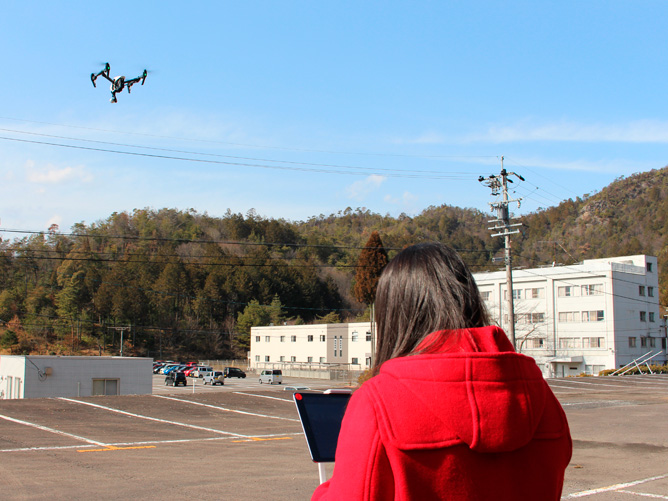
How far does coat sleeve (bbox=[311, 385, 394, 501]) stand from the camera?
128cm

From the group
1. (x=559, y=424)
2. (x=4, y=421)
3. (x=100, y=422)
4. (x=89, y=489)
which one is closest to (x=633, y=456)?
(x=89, y=489)

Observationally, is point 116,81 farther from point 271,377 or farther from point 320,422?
point 271,377

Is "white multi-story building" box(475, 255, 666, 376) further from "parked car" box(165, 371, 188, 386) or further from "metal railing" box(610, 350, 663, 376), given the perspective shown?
"parked car" box(165, 371, 188, 386)

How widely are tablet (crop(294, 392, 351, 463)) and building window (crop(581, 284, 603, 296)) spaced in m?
65.9

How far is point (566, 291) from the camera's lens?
6450 centimetres

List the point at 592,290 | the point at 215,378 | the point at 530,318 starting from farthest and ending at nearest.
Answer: the point at 530,318, the point at 592,290, the point at 215,378

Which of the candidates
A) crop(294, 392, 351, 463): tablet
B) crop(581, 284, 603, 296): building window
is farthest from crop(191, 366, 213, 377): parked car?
crop(294, 392, 351, 463): tablet

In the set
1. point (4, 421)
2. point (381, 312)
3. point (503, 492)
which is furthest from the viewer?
point (4, 421)

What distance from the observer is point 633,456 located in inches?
442

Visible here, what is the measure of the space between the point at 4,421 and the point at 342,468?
663 inches

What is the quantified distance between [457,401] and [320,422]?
99cm

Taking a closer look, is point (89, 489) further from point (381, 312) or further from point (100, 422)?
point (100, 422)

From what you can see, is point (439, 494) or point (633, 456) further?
point (633, 456)

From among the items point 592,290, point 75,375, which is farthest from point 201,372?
point 592,290
